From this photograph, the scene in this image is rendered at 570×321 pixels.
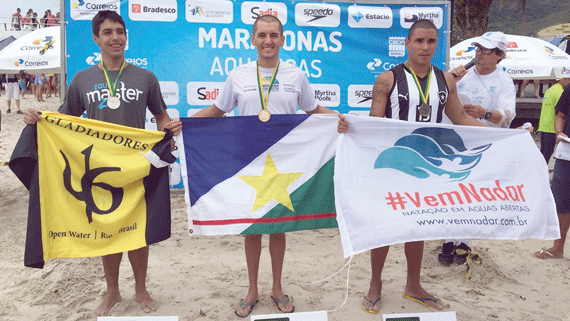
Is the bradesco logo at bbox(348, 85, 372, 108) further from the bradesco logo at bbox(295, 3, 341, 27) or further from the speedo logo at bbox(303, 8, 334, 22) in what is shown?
the speedo logo at bbox(303, 8, 334, 22)

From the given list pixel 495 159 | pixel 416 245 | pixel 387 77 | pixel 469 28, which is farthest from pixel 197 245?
pixel 469 28

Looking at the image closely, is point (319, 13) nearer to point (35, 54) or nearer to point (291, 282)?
point (291, 282)

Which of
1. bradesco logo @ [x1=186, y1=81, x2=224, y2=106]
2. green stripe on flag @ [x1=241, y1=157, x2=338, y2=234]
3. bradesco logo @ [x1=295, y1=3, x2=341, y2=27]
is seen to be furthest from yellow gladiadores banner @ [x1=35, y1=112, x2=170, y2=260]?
bradesco logo @ [x1=295, y1=3, x2=341, y2=27]

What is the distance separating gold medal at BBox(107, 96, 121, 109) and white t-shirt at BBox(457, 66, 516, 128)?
108 inches

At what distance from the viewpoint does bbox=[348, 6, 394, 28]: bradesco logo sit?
252 inches

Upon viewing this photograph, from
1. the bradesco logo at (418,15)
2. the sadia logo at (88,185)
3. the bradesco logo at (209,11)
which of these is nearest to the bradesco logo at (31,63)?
the bradesco logo at (209,11)

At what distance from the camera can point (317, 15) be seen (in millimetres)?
6344

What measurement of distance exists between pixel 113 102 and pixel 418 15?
4.70m

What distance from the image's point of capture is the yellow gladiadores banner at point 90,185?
3090 millimetres

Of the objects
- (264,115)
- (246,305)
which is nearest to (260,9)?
(264,115)

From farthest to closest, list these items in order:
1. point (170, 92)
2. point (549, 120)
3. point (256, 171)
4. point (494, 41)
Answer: point (549, 120) → point (170, 92) → point (494, 41) → point (256, 171)

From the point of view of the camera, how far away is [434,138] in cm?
322

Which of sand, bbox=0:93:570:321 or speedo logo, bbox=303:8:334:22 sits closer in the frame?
sand, bbox=0:93:570:321

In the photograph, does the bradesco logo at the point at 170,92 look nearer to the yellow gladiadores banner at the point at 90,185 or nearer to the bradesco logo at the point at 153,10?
the bradesco logo at the point at 153,10
